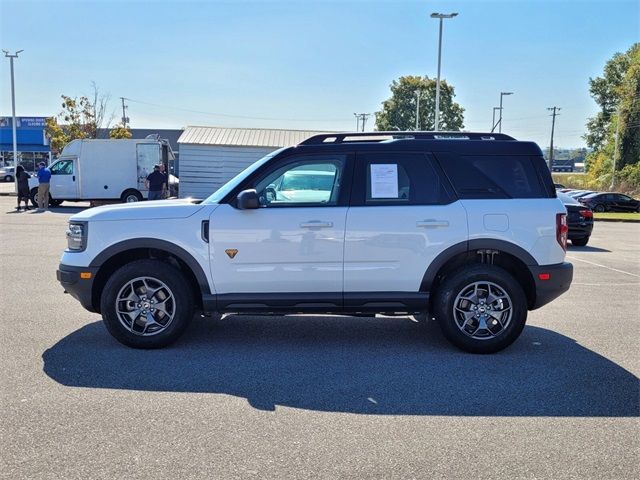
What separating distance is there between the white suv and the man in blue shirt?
17.5 meters

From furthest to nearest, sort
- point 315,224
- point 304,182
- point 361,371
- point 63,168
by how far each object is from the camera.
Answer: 1. point 63,168
2. point 304,182
3. point 315,224
4. point 361,371

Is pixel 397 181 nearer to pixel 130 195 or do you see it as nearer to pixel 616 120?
pixel 130 195

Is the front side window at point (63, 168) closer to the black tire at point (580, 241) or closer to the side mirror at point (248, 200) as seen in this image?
the black tire at point (580, 241)

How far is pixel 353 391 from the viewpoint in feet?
14.7

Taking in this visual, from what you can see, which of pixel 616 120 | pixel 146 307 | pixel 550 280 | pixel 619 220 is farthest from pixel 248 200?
pixel 616 120

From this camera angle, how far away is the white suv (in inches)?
211

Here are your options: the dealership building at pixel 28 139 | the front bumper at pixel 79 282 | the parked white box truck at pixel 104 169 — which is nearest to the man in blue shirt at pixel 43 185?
the parked white box truck at pixel 104 169

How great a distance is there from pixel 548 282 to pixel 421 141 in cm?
179

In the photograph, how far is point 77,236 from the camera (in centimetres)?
549

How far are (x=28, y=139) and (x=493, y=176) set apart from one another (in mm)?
60582

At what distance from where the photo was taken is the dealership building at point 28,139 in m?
57.1

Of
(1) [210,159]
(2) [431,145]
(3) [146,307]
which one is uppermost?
(1) [210,159]

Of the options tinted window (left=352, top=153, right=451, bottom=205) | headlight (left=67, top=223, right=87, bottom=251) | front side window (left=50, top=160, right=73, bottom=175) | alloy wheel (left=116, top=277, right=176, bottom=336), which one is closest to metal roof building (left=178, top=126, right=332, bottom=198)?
front side window (left=50, top=160, right=73, bottom=175)

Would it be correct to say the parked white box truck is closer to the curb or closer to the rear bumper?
the rear bumper
